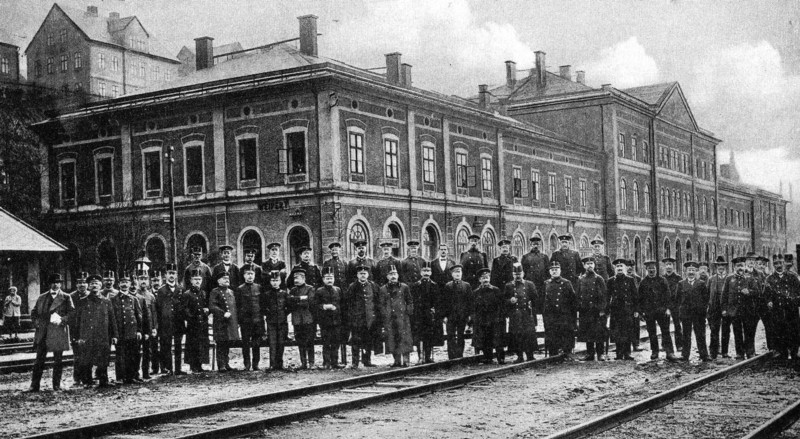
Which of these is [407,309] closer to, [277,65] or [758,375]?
[758,375]

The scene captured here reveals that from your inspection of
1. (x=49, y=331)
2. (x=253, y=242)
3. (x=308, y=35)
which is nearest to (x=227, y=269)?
(x=49, y=331)

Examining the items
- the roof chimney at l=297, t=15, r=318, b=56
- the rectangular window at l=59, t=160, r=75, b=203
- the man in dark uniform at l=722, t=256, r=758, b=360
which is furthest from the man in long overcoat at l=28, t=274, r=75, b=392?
the rectangular window at l=59, t=160, r=75, b=203

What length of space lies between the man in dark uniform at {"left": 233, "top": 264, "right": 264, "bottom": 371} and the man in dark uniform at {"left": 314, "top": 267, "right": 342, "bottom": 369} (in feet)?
3.12

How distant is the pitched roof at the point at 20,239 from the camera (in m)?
19.8

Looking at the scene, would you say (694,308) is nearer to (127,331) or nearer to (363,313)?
(363,313)

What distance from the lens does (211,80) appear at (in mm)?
32688

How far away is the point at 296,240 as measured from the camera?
29609mm

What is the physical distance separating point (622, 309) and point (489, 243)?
2318 cm

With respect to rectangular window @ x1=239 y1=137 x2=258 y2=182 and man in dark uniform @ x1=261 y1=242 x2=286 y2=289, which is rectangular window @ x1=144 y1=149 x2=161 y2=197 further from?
man in dark uniform @ x1=261 y1=242 x2=286 y2=289

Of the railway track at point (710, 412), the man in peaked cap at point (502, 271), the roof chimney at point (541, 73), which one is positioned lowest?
the railway track at point (710, 412)

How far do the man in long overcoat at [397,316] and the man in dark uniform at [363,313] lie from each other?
7.6 inches

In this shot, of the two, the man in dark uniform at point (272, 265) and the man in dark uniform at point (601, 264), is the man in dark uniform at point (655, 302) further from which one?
the man in dark uniform at point (272, 265)

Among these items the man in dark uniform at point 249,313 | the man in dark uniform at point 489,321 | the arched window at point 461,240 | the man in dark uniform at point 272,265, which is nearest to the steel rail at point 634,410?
the man in dark uniform at point 489,321

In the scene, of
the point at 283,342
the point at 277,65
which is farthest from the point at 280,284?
the point at 277,65
